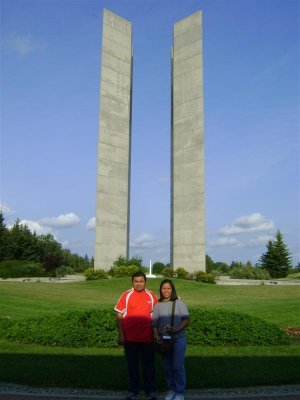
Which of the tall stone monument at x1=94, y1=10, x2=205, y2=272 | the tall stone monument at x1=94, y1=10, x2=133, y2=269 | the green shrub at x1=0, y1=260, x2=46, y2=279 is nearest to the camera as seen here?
the tall stone monument at x1=94, y1=10, x2=205, y2=272

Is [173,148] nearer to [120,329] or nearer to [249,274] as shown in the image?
[249,274]

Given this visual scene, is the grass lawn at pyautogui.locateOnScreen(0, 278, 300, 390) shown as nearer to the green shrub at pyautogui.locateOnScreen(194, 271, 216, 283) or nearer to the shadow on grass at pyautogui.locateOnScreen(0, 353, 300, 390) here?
the shadow on grass at pyautogui.locateOnScreen(0, 353, 300, 390)

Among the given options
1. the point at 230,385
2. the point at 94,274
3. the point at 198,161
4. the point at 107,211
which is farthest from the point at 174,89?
the point at 230,385

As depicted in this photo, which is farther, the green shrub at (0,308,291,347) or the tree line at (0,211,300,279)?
the tree line at (0,211,300,279)

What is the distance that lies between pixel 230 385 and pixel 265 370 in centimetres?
119

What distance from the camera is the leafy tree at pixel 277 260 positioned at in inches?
2421

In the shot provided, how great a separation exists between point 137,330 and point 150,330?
0.19 m

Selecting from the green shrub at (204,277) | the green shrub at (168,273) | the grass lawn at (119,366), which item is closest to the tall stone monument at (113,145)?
the green shrub at (168,273)

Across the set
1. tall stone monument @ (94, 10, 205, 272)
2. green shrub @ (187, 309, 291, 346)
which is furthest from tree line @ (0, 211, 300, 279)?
green shrub @ (187, 309, 291, 346)

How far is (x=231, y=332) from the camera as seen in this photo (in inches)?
428

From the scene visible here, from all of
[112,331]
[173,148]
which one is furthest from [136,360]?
[173,148]

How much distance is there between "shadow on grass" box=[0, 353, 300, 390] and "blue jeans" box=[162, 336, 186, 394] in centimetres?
122

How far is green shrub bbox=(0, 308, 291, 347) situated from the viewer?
35.4 ft

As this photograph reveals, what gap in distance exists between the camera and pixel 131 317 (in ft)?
21.2
